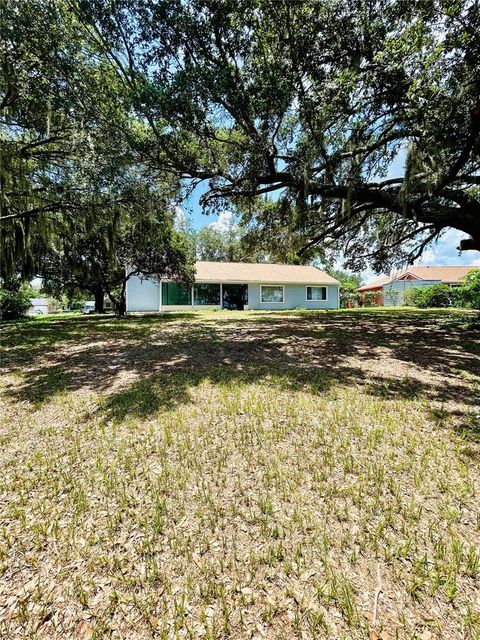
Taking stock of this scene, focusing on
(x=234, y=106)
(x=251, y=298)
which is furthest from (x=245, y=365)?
(x=251, y=298)

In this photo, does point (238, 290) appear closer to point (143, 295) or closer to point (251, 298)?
point (251, 298)

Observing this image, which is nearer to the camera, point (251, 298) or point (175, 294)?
point (175, 294)

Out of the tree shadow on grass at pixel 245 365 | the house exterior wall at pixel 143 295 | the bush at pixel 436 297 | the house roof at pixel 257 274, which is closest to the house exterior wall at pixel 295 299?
→ the house roof at pixel 257 274

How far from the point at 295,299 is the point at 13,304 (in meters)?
18.5

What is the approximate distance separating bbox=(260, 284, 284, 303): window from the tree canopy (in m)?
14.0

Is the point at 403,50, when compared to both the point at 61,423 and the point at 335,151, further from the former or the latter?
the point at 61,423

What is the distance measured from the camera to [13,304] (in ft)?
61.9

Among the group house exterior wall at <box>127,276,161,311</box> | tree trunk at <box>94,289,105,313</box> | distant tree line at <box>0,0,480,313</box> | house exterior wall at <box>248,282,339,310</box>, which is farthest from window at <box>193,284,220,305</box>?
distant tree line at <box>0,0,480,313</box>

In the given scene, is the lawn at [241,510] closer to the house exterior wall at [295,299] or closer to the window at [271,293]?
the house exterior wall at [295,299]

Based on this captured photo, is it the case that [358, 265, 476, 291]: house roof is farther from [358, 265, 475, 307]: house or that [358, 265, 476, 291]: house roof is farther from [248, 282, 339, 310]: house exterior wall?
[248, 282, 339, 310]: house exterior wall

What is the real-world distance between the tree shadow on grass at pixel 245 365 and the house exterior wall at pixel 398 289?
23049 millimetres

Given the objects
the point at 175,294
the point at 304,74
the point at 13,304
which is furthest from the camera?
the point at 175,294

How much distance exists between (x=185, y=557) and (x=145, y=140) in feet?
23.8

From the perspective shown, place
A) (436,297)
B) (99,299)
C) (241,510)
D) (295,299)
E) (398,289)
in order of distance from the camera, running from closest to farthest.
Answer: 1. (241,510)
2. (99,299)
3. (436,297)
4. (295,299)
5. (398,289)
